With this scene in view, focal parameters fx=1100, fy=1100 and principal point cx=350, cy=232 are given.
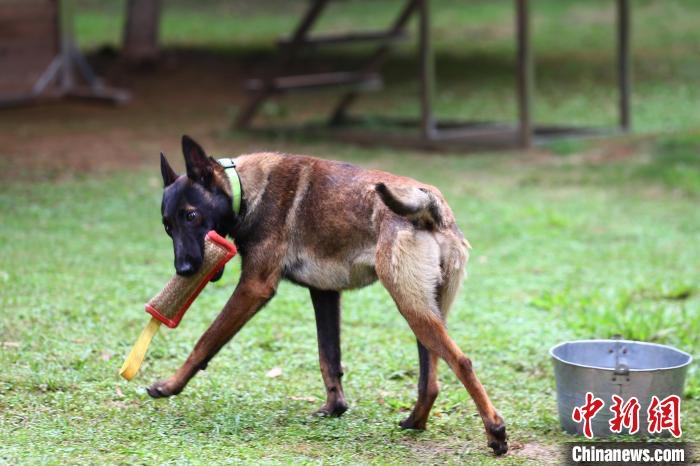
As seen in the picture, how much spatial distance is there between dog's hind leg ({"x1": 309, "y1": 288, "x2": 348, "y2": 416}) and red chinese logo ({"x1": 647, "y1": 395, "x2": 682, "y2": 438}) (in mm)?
1502

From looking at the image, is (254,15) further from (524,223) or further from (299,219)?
(299,219)

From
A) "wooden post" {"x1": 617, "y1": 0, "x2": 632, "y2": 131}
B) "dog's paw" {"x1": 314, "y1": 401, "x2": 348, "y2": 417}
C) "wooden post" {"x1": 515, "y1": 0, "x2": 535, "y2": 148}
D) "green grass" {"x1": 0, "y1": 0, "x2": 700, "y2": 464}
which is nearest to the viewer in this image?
"green grass" {"x1": 0, "y1": 0, "x2": 700, "y2": 464}

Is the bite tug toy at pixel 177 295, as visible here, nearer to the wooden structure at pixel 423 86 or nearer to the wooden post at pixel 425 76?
the wooden structure at pixel 423 86

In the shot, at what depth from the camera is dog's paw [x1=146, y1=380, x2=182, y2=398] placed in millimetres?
5398

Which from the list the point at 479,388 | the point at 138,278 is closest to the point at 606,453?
the point at 479,388

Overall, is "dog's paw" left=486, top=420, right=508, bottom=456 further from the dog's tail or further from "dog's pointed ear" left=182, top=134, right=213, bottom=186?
"dog's pointed ear" left=182, top=134, right=213, bottom=186

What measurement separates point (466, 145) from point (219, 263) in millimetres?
10178

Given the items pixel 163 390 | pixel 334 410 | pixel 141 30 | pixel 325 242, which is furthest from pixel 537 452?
pixel 141 30

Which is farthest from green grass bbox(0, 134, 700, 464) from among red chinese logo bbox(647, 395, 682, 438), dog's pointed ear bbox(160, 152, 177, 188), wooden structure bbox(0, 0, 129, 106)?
wooden structure bbox(0, 0, 129, 106)

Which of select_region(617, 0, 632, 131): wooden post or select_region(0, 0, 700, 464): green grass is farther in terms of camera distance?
select_region(617, 0, 632, 131): wooden post

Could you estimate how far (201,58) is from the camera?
2155cm

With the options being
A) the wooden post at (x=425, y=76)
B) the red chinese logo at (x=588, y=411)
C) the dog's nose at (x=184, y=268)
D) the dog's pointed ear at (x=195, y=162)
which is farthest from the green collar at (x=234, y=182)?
the wooden post at (x=425, y=76)

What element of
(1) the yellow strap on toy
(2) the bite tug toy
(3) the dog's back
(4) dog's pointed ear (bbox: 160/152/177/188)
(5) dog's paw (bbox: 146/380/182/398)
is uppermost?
(4) dog's pointed ear (bbox: 160/152/177/188)

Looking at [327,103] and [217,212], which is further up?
[217,212]
